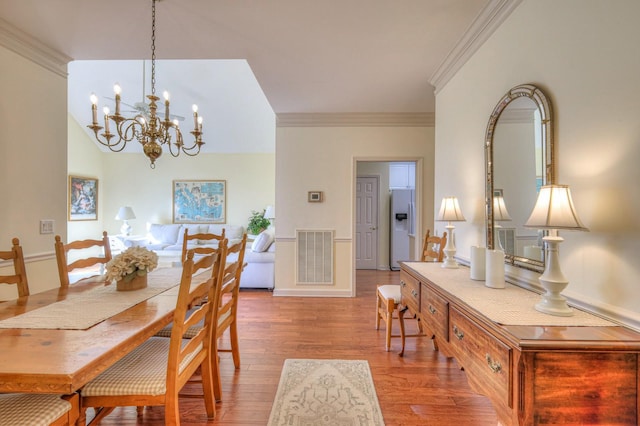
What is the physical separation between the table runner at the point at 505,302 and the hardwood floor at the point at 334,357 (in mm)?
805

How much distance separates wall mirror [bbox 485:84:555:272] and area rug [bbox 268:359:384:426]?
1.26 metres

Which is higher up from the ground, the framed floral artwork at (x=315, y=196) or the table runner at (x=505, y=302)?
the framed floral artwork at (x=315, y=196)

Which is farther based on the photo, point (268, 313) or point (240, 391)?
point (268, 313)

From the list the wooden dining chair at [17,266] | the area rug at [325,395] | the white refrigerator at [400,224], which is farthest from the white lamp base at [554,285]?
the white refrigerator at [400,224]

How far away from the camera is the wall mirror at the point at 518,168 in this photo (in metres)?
1.49

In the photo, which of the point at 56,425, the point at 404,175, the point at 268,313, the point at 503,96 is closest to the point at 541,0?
the point at 503,96

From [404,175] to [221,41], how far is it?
181 inches

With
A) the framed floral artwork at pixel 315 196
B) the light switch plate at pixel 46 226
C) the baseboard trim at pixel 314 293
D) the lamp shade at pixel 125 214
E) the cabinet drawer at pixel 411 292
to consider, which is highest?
the framed floral artwork at pixel 315 196

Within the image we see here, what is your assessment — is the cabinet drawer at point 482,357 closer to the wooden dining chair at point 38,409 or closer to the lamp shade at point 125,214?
the wooden dining chair at point 38,409

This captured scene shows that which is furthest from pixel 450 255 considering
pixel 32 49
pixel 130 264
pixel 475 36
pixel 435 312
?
pixel 32 49

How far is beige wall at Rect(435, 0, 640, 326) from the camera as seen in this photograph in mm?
1074

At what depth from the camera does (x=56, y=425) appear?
3.46 ft

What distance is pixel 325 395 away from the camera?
1939mm

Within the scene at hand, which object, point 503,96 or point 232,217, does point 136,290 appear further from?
point 232,217
